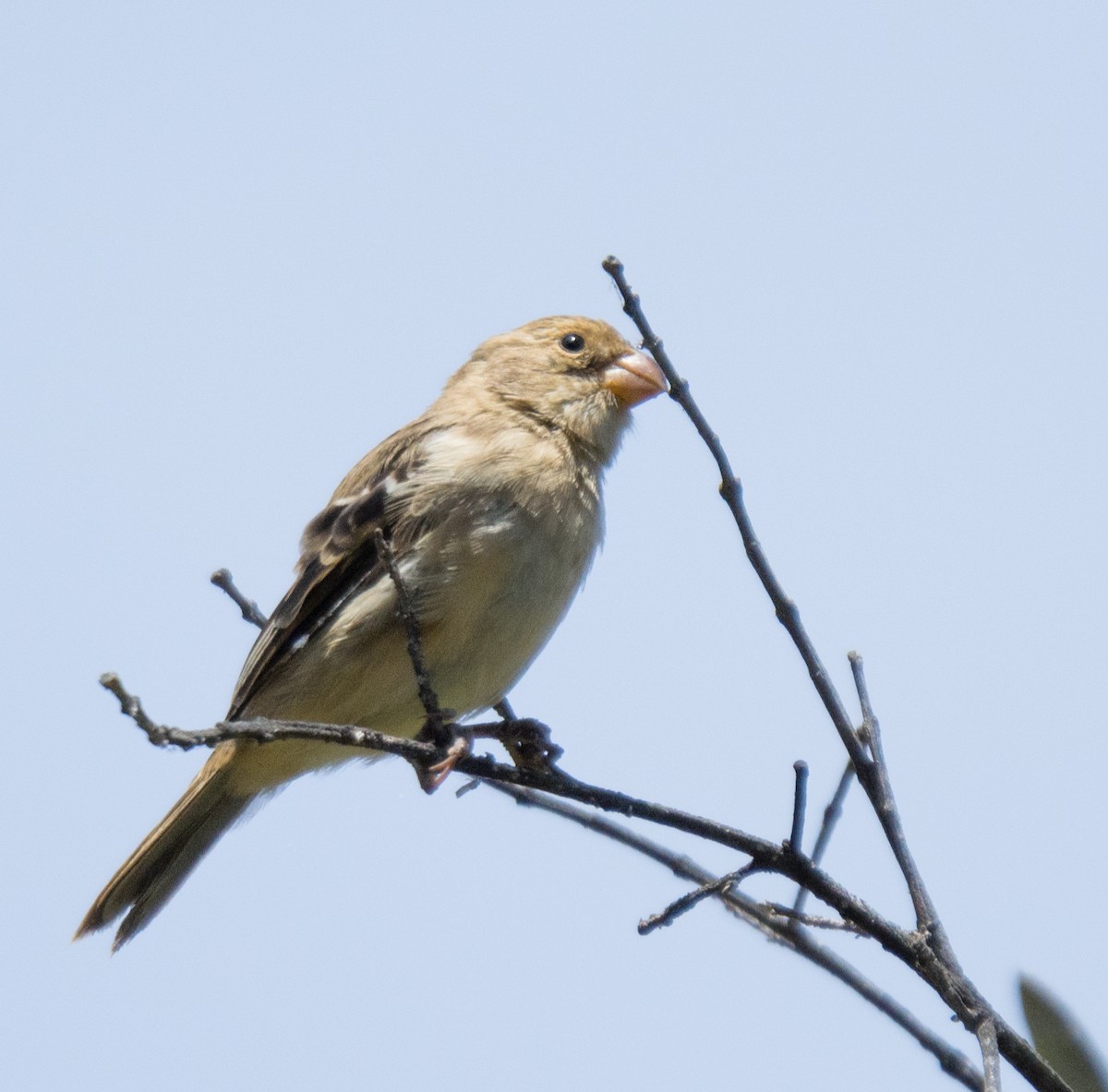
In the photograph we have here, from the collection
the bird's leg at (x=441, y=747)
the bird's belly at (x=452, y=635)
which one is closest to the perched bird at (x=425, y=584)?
the bird's belly at (x=452, y=635)

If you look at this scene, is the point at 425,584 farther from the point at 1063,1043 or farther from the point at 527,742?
the point at 1063,1043

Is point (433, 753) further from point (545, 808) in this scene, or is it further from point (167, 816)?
point (167, 816)

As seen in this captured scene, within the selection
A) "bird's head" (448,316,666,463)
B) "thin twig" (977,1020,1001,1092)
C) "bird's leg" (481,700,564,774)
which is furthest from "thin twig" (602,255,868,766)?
"bird's head" (448,316,666,463)

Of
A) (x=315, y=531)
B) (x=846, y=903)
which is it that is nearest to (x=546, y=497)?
(x=315, y=531)

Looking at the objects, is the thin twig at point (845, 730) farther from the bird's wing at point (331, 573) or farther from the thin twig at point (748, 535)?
the bird's wing at point (331, 573)

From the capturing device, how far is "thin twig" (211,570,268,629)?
16.1 ft

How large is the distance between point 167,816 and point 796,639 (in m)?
3.26

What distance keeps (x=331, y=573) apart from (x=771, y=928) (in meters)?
2.18

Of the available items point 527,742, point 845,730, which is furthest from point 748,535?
point 527,742

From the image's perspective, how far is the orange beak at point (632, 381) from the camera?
5.87m

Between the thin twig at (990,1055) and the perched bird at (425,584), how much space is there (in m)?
2.40

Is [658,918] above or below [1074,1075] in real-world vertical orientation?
above

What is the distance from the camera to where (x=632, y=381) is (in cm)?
589

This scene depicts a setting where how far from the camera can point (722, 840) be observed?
3033mm
